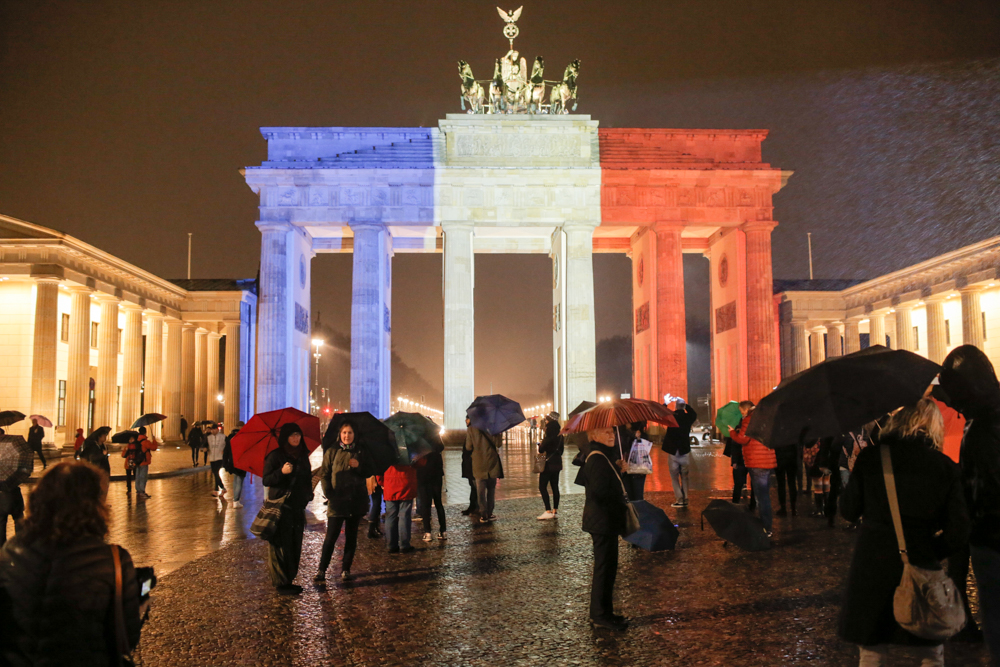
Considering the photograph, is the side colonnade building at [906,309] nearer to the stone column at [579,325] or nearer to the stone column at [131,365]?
the stone column at [579,325]

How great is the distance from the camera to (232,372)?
153 ft

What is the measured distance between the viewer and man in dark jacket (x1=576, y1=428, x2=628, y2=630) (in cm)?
602

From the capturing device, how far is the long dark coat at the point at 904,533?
3711 millimetres

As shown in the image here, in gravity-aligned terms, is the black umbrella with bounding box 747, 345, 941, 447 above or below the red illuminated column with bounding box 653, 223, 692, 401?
below

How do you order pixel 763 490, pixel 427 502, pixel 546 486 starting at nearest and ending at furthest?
pixel 763 490
pixel 427 502
pixel 546 486

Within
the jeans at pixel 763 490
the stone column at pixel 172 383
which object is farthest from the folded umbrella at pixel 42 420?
the stone column at pixel 172 383

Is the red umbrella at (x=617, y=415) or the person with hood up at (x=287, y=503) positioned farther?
the person with hood up at (x=287, y=503)

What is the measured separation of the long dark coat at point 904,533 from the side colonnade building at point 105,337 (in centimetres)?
3242

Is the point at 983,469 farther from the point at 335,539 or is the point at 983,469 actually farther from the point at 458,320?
the point at 458,320

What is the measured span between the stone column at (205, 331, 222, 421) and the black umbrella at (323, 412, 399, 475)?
42.3 metres

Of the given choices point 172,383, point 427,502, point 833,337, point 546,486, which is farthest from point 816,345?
point 427,502

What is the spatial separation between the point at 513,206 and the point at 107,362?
69.4 ft

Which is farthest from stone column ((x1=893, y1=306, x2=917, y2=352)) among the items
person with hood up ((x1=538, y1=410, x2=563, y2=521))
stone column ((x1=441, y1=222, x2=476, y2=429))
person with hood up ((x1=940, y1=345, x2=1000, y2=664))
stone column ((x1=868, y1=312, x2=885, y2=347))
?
person with hood up ((x1=940, y1=345, x2=1000, y2=664))

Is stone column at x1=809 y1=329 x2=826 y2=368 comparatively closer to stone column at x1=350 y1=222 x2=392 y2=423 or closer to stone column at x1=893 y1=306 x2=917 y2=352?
stone column at x1=893 y1=306 x2=917 y2=352
